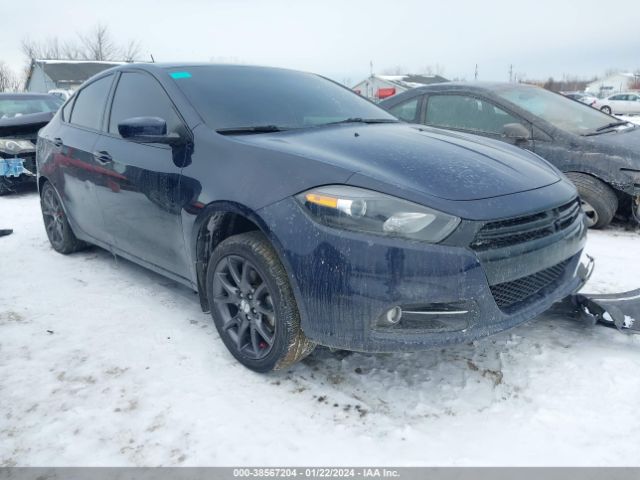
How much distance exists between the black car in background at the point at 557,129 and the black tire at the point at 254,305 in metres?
3.45

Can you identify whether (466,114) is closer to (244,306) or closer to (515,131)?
(515,131)

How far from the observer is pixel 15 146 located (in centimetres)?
703

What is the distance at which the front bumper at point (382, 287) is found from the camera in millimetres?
2023

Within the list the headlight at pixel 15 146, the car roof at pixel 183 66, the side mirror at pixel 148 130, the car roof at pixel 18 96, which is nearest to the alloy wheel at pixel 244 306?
the side mirror at pixel 148 130

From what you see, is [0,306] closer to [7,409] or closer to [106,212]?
[106,212]

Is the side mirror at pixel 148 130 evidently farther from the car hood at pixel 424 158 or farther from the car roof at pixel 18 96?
the car roof at pixel 18 96

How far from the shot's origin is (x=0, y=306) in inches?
136

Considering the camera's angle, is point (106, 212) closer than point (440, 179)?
No

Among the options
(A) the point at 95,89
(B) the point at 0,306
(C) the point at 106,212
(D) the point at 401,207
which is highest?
(A) the point at 95,89

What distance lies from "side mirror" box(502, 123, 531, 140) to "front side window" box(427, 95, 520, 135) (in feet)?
0.40

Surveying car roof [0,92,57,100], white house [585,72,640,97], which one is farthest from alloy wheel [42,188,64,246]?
white house [585,72,640,97]

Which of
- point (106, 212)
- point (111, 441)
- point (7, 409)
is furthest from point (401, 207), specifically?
point (106, 212)

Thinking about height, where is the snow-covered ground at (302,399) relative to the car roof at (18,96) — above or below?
below

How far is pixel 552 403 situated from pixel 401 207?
1.17 meters
